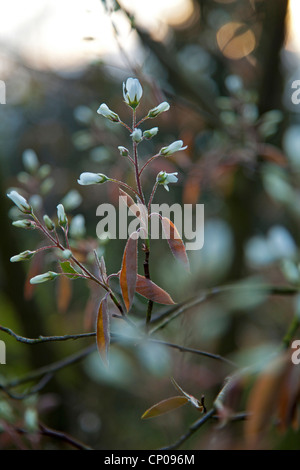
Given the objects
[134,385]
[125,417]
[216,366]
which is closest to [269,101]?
[216,366]

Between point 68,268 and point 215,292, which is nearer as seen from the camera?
point 68,268

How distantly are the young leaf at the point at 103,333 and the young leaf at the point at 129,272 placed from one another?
4 cm

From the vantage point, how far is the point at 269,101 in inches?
60.6

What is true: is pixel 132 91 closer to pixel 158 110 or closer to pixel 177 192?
pixel 158 110

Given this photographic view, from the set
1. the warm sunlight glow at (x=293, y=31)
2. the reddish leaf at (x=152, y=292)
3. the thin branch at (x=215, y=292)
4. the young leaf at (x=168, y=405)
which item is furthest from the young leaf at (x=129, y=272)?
the warm sunlight glow at (x=293, y=31)

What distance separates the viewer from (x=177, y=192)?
2.10 meters

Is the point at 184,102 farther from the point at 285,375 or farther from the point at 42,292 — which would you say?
the point at 42,292

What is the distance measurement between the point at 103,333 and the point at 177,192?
5.30 ft

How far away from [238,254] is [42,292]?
126 cm

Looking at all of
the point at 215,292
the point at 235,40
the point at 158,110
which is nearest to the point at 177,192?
the point at 235,40

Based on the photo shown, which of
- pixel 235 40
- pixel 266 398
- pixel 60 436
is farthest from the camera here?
pixel 235 40

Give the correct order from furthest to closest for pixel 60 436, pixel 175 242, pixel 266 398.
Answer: pixel 60 436, pixel 175 242, pixel 266 398

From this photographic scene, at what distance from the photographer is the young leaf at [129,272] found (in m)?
0.51

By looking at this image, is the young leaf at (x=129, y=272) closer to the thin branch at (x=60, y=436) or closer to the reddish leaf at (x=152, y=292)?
the reddish leaf at (x=152, y=292)
